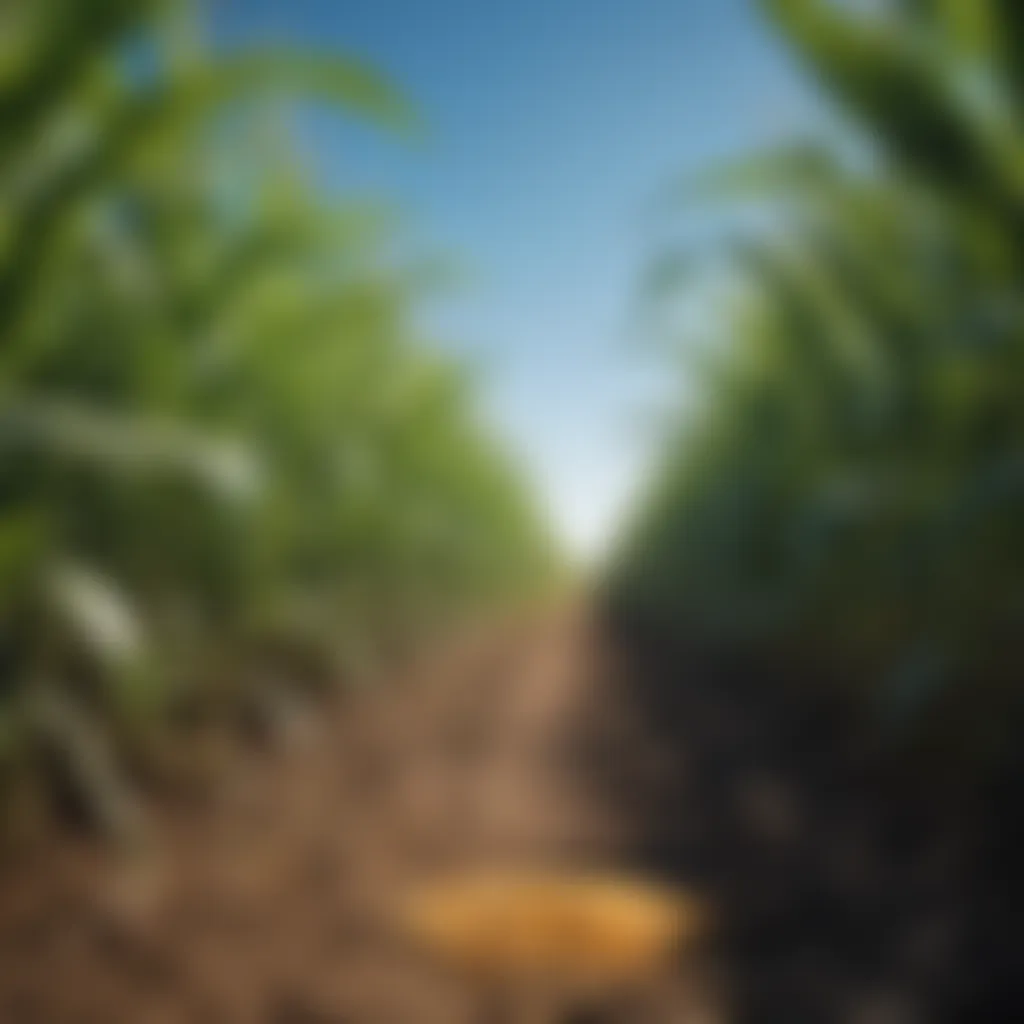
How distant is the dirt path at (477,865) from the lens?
229 cm

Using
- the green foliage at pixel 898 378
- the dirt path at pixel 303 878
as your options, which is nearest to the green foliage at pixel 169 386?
the dirt path at pixel 303 878

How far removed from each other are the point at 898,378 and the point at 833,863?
5.35 ft

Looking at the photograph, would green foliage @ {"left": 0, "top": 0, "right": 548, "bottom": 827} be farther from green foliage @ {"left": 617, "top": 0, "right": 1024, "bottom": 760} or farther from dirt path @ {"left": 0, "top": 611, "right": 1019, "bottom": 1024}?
green foliage @ {"left": 617, "top": 0, "right": 1024, "bottom": 760}

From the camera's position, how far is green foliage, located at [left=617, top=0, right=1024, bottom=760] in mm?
2754

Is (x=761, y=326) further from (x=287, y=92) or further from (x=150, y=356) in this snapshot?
(x=287, y=92)

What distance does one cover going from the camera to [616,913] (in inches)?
114

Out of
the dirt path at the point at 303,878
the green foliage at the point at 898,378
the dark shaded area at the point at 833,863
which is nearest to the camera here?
the dirt path at the point at 303,878

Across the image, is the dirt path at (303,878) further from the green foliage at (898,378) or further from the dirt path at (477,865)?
the green foliage at (898,378)

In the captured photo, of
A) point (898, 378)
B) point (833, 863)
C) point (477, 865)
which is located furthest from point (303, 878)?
point (898, 378)

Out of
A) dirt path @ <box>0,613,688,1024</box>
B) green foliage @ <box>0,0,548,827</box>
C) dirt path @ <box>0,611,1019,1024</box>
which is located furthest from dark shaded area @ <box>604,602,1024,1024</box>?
green foliage @ <box>0,0,548,827</box>

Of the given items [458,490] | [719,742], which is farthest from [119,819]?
[458,490]

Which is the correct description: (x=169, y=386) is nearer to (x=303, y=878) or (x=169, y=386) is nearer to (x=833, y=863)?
(x=303, y=878)

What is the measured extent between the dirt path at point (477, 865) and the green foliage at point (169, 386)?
1.28 feet

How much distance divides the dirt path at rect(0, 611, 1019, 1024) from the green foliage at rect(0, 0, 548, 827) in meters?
0.39
